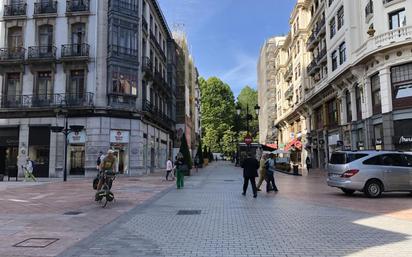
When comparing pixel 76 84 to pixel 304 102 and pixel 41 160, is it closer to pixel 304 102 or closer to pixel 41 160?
pixel 41 160

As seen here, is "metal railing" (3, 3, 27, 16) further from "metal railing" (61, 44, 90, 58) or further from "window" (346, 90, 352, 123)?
"window" (346, 90, 352, 123)

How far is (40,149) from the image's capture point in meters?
32.8

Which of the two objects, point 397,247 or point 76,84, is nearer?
point 397,247

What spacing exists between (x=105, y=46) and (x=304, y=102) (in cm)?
2553

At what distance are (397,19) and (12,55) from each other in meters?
30.5

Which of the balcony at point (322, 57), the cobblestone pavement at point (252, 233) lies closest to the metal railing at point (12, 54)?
the cobblestone pavement at point (252, 233)

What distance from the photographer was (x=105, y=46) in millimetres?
32969

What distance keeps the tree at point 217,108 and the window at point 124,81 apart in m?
55.2

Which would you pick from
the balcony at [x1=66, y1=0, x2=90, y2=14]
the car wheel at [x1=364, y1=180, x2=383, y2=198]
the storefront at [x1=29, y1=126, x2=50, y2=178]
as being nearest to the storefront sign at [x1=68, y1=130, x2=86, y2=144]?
the storefront at [x1=29, y1=126, x2=50, y2=178]

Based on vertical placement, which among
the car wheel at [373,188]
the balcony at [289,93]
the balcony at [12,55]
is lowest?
the car wheel at [373,188]

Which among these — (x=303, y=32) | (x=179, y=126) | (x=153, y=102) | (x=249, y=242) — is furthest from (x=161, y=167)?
(x=249, y=242)

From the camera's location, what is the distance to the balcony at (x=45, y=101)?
106 feet

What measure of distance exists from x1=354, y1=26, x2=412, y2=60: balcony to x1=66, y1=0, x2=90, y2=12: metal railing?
887 inches

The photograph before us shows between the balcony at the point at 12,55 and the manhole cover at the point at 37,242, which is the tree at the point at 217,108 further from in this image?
the manhole cover at the point at 37,242
